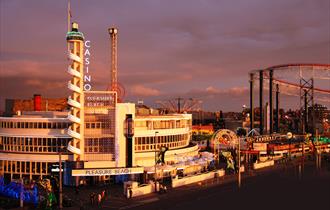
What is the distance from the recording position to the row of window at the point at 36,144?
2199 inches

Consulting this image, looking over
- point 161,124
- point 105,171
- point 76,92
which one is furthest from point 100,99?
point 161,124

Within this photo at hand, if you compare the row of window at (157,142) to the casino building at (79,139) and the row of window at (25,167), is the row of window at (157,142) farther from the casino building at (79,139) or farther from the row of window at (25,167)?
the row of window at (25,167)

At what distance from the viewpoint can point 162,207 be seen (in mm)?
41469

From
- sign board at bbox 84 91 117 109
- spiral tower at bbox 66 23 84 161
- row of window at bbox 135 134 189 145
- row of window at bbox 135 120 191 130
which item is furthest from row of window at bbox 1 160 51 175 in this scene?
row of window at bbox 135 120 191 130

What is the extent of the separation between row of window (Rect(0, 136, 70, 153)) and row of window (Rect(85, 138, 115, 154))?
339 cm

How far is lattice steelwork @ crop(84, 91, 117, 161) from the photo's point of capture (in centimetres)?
5484

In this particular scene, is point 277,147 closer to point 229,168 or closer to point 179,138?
point 229,168

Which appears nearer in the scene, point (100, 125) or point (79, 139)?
point (79, 139)

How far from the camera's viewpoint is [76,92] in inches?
2125

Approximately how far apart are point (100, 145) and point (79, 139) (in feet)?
10.1

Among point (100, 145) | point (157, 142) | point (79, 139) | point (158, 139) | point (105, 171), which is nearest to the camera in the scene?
point (105, 171)

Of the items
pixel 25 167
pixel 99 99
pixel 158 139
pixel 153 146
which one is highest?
pixel 99 99

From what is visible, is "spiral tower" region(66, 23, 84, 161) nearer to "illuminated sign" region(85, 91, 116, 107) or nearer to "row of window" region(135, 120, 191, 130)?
"illuminated sign" region(85, 91, 116, 107)

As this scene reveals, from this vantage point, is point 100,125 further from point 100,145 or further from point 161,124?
point 161,124
